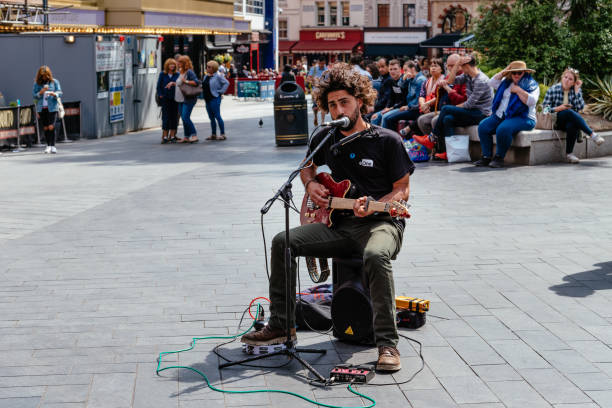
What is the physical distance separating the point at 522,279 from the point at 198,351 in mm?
2790

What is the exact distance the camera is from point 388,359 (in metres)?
4.81

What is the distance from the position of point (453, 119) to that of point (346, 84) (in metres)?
9.12

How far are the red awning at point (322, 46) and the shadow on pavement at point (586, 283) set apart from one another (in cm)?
6714

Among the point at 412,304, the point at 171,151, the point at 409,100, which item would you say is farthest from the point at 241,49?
the point at 412,304

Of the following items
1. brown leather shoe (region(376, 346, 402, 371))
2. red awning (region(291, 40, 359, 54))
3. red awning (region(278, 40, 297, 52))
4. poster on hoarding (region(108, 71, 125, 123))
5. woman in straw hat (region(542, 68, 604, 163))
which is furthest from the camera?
red awning (region(278, 40, 297, 52))

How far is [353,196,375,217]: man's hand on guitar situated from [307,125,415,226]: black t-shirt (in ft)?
0.56

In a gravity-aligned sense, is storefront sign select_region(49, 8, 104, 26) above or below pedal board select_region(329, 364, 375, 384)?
above

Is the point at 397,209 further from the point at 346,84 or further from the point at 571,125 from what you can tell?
→ the point at 571,125

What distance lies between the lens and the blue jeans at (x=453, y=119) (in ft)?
45.9

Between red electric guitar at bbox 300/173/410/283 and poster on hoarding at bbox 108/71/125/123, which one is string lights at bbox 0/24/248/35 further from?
red electric guitar at bbox 300/173/410/283

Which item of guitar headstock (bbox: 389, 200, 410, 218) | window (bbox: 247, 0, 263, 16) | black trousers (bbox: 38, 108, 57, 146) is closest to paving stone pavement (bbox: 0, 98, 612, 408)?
guitar headstock (bbox: 389, 200, 410, 218)

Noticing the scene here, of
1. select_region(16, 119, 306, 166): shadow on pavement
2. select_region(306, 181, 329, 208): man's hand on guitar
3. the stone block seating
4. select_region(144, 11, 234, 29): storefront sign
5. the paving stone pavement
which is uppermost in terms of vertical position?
select_region(144, 11, 234, 29): storefront sign

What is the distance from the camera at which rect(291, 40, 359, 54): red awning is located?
73.2 m

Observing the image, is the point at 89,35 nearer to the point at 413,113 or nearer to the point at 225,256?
the point at 413,113
